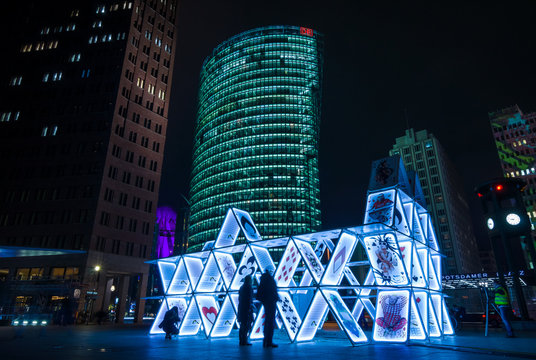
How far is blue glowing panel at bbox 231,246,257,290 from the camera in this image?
13.8 m

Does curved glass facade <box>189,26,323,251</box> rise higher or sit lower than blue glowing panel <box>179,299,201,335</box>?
higher

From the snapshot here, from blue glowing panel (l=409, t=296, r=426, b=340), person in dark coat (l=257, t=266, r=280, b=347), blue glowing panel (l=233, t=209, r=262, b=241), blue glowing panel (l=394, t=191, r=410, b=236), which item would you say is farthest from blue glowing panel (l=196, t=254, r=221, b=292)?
blue glowing panel (l=409, t=296, r=426, b=340)

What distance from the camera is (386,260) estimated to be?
37.0 ft

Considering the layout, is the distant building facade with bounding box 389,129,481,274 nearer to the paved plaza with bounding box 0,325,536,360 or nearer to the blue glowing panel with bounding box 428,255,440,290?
the blue glowing panel with bounding box 428,255,440,290

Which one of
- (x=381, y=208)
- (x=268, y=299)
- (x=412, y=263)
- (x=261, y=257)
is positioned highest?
(x=381, y=208)

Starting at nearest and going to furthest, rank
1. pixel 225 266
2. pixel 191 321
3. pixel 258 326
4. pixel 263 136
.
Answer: pixel 258 326 → pixel 225 266 → pixel 191 321 → pixel 263 136

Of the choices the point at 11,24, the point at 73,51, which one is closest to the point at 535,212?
the point at 73,51

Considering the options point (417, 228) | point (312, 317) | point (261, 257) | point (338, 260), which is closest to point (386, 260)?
point (338, 260)

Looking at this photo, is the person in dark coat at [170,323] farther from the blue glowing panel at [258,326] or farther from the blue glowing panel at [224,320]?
the blue glowing panel at [258,326]

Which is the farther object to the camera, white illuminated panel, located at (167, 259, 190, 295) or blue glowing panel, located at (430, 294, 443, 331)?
white illuminated panel, located at (167, 259, 190, 295)

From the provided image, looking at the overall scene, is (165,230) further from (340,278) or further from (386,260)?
(386,260)

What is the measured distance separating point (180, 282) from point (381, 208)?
1027 centimetres

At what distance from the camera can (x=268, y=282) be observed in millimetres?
10438

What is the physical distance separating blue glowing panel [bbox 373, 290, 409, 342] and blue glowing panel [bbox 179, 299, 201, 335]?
27.2 ft
